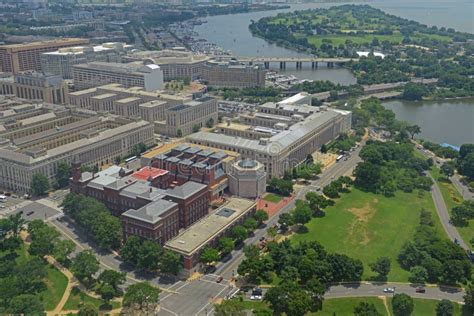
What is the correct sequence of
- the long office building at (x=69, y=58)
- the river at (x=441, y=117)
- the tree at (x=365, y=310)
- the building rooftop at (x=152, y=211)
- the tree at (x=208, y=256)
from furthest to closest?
the long office building at (x=69, y=58)
the river at (x=441, y=117)
the building rooftop at (x=152, y=211)
the tree at (x=208, y=256)
the tree at (x=365, y=310)

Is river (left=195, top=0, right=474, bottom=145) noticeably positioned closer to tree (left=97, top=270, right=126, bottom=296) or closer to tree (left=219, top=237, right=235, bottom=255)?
tree (left=219, top=237, right=235, bottom=255)

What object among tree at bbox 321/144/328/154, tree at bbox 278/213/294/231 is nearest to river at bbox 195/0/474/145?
tree at bbox 321/144/328/154

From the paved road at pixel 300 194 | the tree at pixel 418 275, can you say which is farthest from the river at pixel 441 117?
the tree at pixel 418 275

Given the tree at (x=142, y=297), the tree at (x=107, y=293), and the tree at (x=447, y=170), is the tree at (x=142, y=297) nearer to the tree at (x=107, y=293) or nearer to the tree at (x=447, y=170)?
the tree at (x=107, y=293)

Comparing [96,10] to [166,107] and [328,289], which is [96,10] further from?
[328,289]

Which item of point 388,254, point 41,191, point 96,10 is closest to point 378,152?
point 388,254
